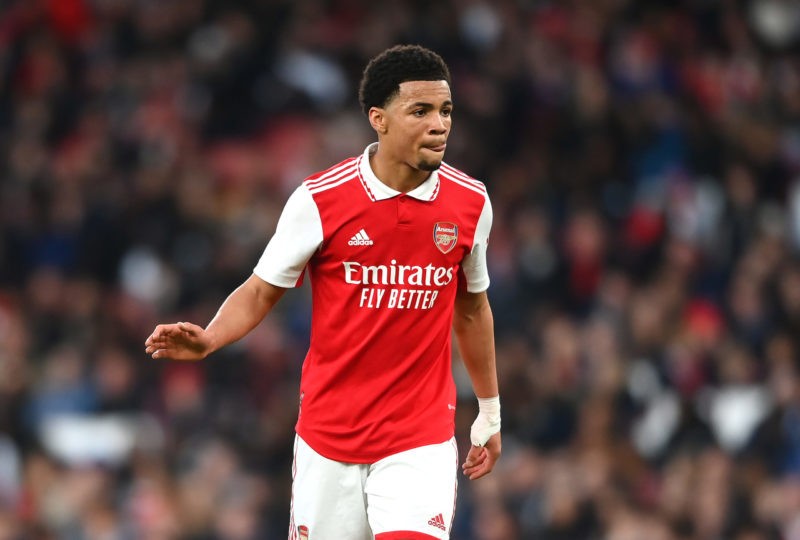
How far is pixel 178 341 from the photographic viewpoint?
5254mm

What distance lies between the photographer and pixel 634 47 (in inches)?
545

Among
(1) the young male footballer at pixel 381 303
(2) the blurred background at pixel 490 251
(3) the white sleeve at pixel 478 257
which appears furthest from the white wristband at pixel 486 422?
(2) the blurred background at pixel 490 251

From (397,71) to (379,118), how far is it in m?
0.19

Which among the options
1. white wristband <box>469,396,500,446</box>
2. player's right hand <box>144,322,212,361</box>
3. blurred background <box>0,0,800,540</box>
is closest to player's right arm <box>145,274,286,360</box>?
player's right hand <box>144,322,212,361</box>

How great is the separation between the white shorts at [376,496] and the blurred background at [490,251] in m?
4.34

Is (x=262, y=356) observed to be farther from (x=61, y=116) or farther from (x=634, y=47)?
(x=634, y=47)

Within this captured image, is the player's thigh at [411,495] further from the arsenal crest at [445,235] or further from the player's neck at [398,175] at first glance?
the player's neck at [398,175]

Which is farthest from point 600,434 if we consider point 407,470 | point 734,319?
point 407,470

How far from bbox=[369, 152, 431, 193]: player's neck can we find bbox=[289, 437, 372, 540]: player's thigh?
105cm

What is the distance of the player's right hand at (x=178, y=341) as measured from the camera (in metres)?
5.19

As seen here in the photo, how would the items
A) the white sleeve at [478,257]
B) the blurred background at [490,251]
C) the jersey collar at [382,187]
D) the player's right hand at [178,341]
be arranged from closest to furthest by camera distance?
the player's right hand at [178,341] < the jersey collar at [382,187] < the white sleeve at [478,257] < the blurred background at [490,251]

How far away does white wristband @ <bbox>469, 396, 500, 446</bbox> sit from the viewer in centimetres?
597

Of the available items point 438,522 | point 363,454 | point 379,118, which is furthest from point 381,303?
point 438,522

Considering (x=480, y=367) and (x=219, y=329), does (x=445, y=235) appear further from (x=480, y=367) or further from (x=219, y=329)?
(x=219, y=329)
